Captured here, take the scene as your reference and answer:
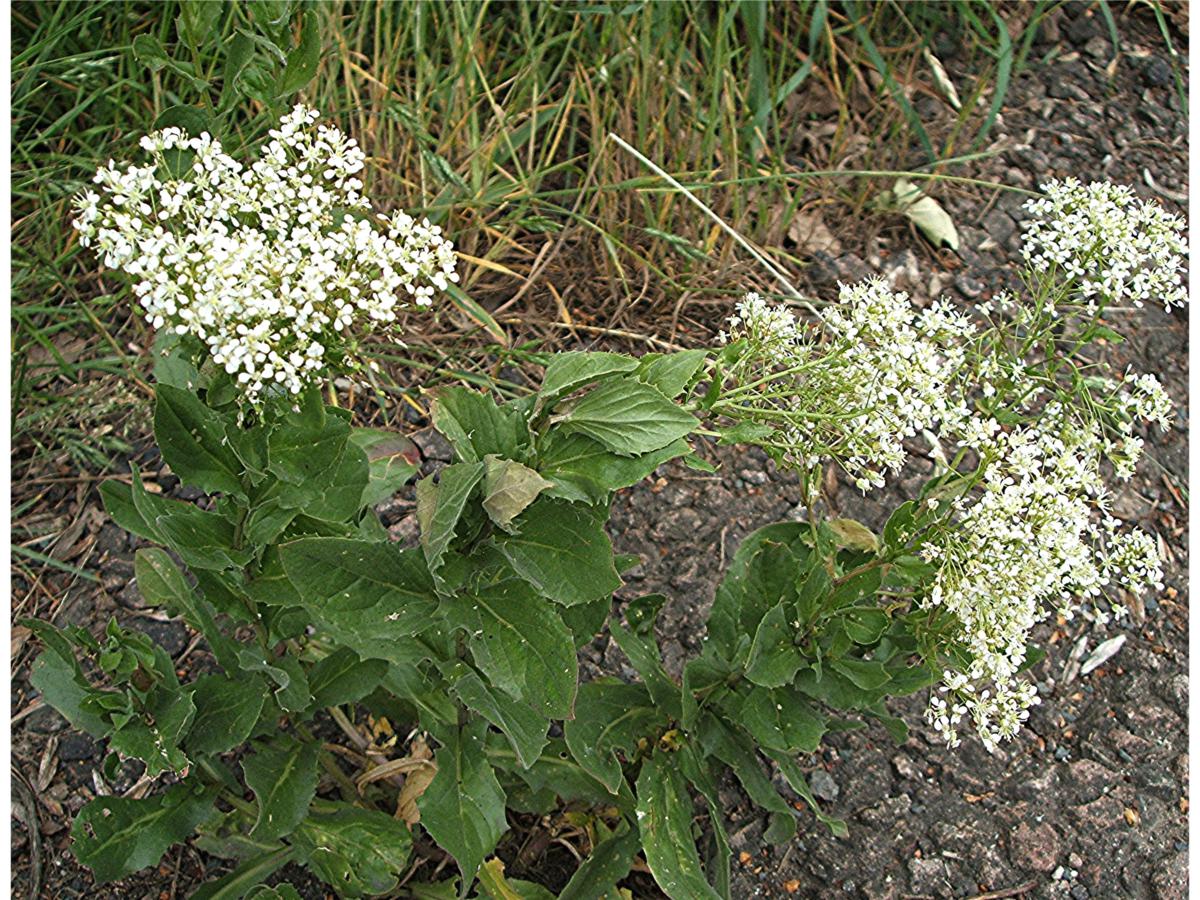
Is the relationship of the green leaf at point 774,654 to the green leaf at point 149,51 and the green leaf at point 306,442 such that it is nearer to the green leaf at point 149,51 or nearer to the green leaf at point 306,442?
the green leaf at point 306,442

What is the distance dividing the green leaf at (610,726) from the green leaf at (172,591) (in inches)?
20.7

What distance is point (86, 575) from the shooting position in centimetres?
262

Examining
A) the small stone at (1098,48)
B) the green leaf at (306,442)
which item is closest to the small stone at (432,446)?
the green leaf at (306,442)

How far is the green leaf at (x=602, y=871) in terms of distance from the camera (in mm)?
2143

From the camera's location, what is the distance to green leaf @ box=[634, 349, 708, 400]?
5.44 feet

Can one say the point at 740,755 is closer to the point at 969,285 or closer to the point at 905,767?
the point at 905,767

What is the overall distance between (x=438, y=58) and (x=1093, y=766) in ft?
6.92

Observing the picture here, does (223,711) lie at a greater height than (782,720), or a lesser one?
greater

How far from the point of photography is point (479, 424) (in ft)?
5.35

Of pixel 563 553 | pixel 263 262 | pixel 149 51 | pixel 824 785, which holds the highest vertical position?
pixel 149 51

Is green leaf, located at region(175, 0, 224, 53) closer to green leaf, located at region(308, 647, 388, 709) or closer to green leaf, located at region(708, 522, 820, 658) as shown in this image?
green leaf, located at region(308, 647, 388, 709)

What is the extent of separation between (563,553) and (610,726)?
56cm

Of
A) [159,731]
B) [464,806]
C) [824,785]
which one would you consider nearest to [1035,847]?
[824,785]

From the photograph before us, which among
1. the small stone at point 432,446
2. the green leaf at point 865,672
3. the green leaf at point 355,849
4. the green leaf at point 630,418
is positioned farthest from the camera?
the small stone at point 432,446
